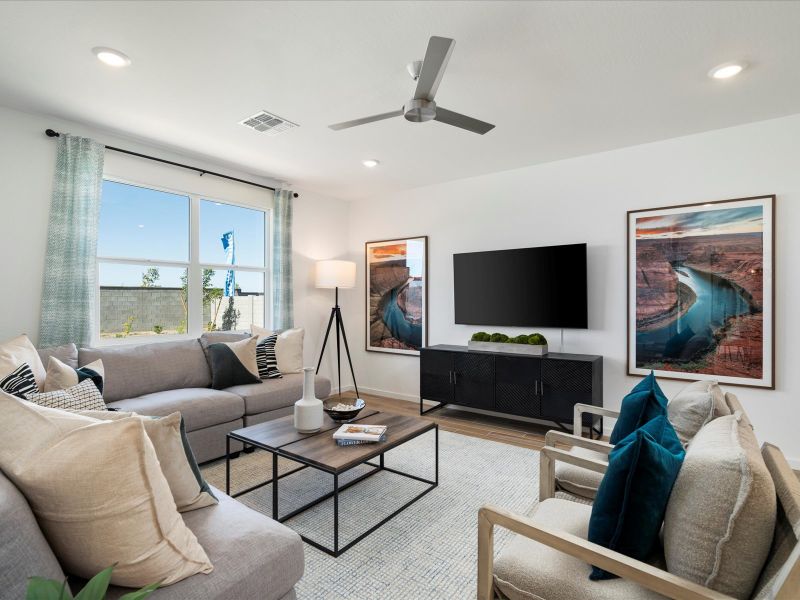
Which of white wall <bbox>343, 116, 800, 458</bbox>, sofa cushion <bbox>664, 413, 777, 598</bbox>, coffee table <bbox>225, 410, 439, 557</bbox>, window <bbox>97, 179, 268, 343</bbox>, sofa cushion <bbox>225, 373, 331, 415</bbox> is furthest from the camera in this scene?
window <bbox>97, 179, 268, 343</bbox>

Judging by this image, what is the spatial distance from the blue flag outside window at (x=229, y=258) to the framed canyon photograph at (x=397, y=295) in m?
1.67

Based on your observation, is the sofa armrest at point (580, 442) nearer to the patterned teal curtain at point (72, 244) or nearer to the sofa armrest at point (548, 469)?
the sofa armrest at point (548, 469)

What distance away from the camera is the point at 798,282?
10.00ft

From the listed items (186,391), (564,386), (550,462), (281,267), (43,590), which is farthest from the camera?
(281,267)

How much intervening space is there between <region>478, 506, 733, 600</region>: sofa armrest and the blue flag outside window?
3.85m

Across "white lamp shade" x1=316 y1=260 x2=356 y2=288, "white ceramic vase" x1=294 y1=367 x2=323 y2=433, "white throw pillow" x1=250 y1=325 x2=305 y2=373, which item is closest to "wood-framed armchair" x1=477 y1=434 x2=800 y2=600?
"white ceramic vase" x1=294 y1=367 x2=323 y2=433

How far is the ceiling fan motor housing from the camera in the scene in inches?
90.5

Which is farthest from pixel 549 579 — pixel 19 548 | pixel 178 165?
pixel 178 165

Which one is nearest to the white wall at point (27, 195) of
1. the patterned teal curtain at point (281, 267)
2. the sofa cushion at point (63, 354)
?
the sofa cushion at point (63, 354)

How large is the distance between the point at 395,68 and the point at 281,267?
2840 millimetres

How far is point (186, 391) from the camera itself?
3.34 meters

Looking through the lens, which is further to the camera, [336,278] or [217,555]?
[336,278]

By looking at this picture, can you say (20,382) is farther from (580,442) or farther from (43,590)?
(580,442)

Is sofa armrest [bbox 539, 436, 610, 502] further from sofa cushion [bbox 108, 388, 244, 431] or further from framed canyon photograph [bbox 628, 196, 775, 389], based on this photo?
sofa cushion [bbox 108, 388, 244, 431]
